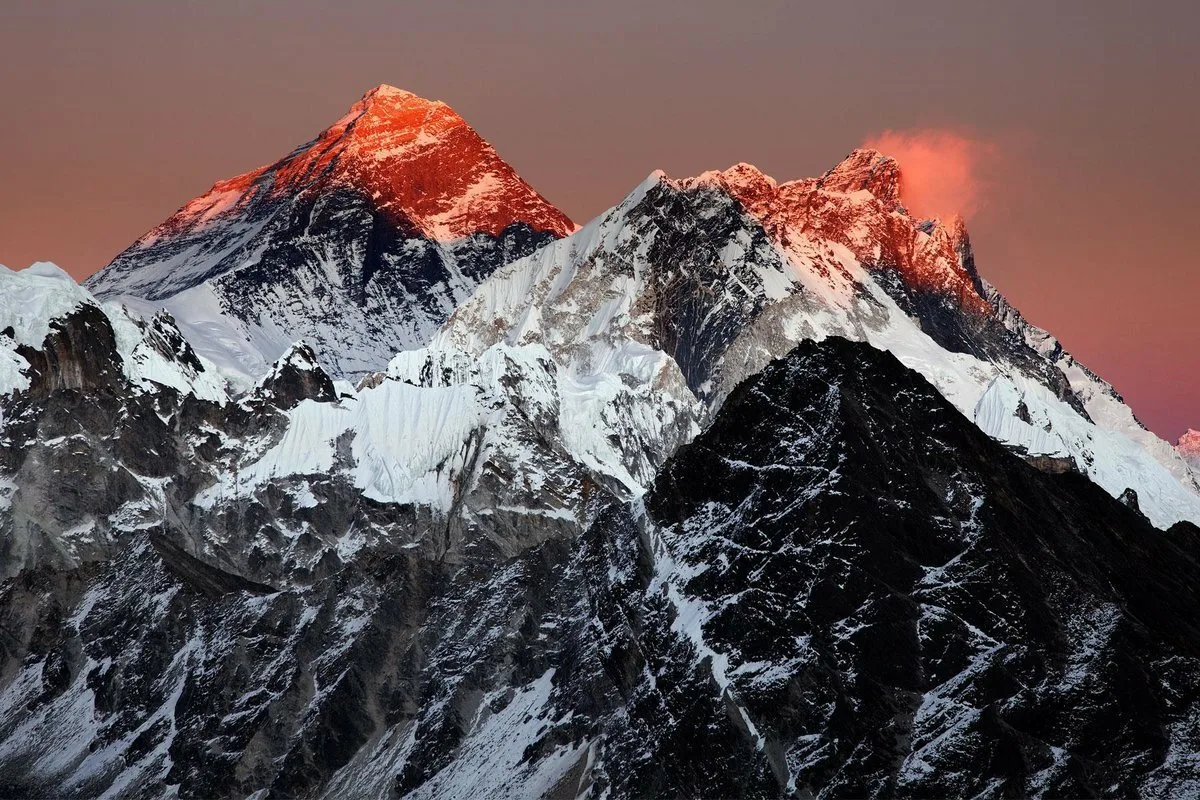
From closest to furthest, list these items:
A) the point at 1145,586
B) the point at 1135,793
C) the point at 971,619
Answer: the point at 1135,793 → the point at 971,619 → the point at 1145,586

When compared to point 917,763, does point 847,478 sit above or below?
above

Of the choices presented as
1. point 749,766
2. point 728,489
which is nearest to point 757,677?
point 749,766

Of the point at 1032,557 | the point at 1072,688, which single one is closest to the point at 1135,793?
the point at 1072,688

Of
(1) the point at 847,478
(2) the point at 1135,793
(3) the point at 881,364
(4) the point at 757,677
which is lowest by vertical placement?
(2) the point at 1135,793

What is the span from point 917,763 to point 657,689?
28.9 meters

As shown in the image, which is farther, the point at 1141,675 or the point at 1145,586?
the point at 1145,586

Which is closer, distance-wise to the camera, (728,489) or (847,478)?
(847,478)

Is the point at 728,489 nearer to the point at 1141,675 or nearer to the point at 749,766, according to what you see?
the point at 749,766

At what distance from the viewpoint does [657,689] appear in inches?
7598

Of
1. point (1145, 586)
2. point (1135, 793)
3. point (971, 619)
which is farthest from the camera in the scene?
point (1145, 586)

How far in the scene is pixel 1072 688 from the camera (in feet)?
567

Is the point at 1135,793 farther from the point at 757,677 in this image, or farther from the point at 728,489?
the point at 728,489

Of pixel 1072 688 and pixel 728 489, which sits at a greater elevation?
pixel 728 489

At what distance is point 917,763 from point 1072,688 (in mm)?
13045
